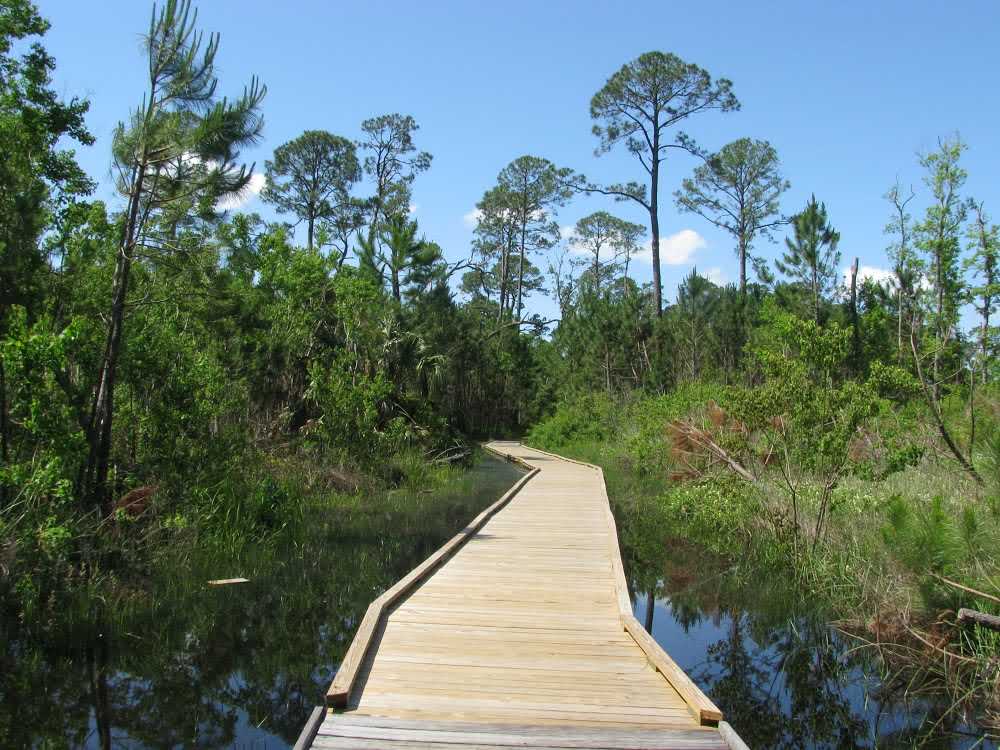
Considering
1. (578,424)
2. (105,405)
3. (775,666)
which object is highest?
(105,405)

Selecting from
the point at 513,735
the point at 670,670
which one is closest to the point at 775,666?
the point at 670,670

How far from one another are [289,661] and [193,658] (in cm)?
71

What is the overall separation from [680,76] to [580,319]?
10743 mm

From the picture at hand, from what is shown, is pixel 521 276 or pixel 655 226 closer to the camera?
pixel 655 226

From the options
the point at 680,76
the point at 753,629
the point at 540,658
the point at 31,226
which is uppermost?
the point at 680,76

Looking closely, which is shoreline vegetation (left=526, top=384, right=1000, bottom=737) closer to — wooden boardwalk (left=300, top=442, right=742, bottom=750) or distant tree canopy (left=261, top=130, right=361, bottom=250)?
wooden boardwalk (left=300, top=442, right=742, bottom=750)

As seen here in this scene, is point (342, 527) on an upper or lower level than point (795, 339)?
lower

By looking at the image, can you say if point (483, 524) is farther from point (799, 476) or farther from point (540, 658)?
point (540, 658)

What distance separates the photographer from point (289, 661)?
599cm

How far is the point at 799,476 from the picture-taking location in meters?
8.26

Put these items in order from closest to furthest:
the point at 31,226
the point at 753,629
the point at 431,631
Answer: the point at 431,631 → the point at 753,629 → the point at 31,226

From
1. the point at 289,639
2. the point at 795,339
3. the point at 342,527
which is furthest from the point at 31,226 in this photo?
the point at 795,339

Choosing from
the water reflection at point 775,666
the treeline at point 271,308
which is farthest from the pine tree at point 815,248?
the water reflection at point 775,666

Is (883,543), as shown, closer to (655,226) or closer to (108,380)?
(108,380)
